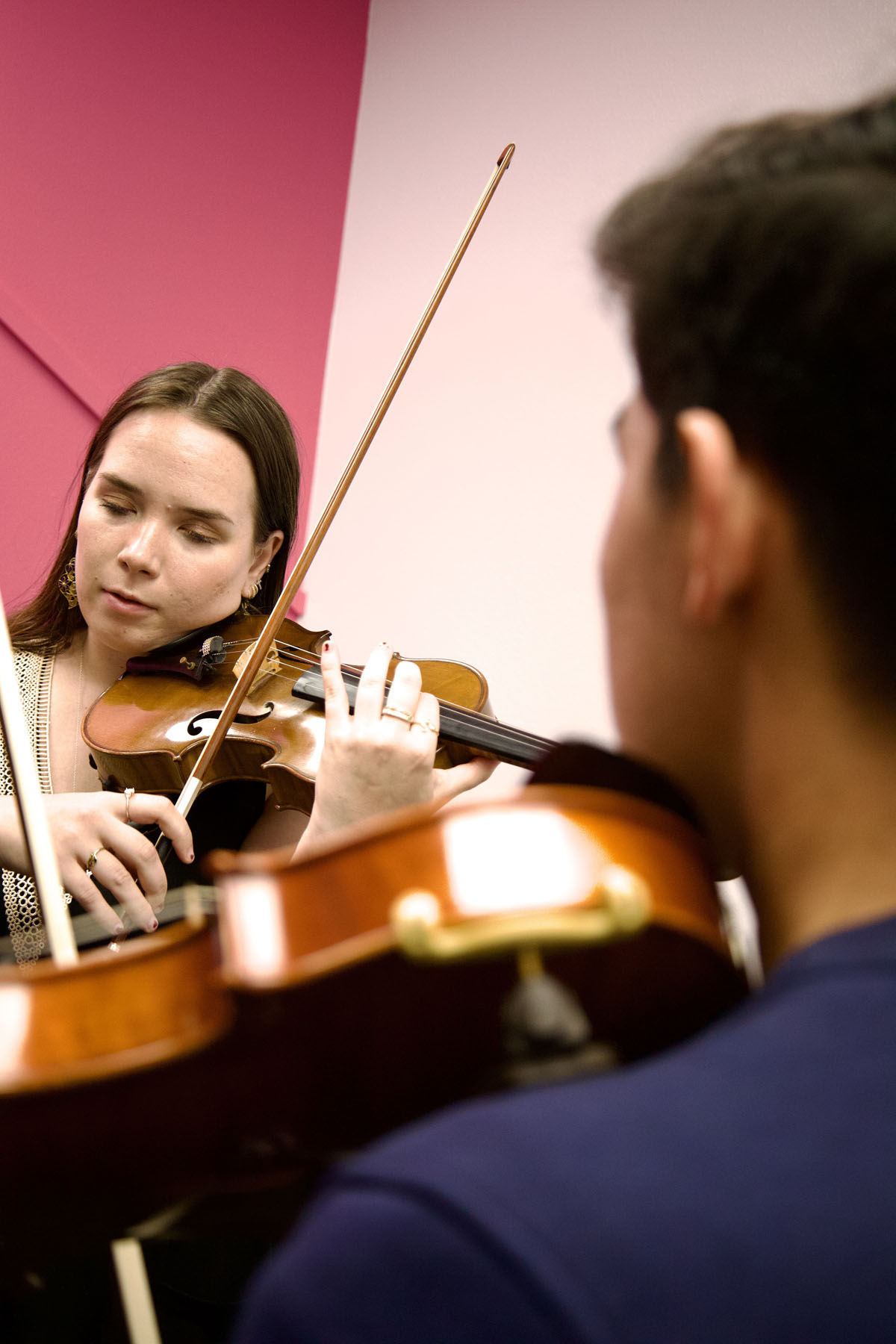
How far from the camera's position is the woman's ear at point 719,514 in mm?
366

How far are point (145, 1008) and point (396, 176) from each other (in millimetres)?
2048

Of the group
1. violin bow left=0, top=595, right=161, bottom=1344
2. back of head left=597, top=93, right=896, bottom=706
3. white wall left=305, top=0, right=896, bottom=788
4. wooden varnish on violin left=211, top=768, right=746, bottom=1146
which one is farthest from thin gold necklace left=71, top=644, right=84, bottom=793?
back of head left=597, top=93, right=896, bottom=706

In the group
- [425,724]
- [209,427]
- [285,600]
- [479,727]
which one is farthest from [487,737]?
[209,427]

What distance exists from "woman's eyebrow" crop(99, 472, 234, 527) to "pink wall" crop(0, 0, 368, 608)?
412mm

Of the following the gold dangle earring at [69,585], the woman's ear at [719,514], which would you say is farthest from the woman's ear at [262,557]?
the woman's ear at [719,514]

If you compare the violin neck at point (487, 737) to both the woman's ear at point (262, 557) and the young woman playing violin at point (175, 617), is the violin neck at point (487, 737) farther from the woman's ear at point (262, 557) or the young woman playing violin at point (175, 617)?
the woman's ear at point (262, 557)

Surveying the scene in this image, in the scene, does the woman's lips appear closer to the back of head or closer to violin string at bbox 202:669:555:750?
violin string at bbox 202:669:555:750

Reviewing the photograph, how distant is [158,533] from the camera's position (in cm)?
119

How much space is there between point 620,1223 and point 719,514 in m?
0.23

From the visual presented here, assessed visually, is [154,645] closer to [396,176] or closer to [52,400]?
[52,400]

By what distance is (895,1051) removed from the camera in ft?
0.97

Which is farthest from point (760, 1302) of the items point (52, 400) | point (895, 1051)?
point (52, 400)

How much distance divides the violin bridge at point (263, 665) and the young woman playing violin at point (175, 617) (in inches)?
3.0

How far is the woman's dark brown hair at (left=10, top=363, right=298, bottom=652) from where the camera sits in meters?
1.26
